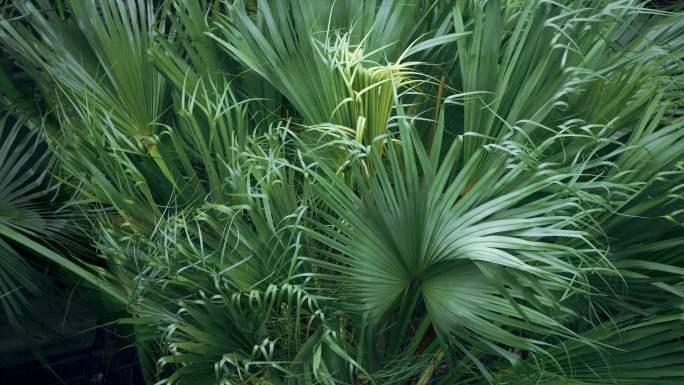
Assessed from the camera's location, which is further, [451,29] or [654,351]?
[451,29]

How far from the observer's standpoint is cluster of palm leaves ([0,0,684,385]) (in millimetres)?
2379

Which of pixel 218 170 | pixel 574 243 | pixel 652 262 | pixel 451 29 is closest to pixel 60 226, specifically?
pixel 218 170

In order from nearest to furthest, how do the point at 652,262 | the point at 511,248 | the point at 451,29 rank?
the point at 511,248 → the point at 652,262 → the point at 451,29

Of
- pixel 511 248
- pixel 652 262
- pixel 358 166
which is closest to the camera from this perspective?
pixel 511 248

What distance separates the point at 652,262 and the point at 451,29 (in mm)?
1136

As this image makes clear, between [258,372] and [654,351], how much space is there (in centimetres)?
112

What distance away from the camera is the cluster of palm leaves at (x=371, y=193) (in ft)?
7.80

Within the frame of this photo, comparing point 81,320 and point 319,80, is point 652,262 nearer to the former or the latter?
point 319,80

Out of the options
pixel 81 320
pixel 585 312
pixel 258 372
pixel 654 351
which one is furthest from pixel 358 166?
pixel 81 320

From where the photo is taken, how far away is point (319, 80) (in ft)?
9.60

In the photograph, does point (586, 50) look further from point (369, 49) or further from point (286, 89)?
point (286, 89)

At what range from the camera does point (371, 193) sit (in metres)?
2.40

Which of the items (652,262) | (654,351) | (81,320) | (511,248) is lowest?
(81,320)

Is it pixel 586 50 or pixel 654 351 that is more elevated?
pixel 586 50
